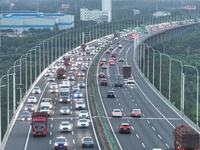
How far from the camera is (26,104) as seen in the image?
78.2 meters

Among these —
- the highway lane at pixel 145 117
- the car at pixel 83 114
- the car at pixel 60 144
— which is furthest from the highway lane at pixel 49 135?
the highway lane at pixel 145 117

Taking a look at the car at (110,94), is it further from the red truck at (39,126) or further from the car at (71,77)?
the red truck at (39,126)

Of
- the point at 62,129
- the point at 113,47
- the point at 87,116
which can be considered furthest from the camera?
the point at 113,47

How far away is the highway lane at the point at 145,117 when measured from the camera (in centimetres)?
5950

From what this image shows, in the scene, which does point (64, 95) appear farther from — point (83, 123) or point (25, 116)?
point (83, 123)

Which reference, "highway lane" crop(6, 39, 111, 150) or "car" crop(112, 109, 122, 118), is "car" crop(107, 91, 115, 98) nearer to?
"highway lane" crop(6, 39, 111, 150)

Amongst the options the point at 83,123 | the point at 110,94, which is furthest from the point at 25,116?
the point at 110,94

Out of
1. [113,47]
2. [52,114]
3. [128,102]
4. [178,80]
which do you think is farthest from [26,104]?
[113,47]

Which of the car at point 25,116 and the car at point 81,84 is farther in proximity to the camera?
the car at point 81,84

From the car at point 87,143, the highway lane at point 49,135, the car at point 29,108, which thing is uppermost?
the car at point 87,143

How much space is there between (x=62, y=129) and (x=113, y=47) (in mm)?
99944

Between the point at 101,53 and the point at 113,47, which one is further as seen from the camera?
the point at 113,47

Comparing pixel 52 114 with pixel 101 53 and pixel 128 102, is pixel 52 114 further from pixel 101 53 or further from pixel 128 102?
pixel 101 53

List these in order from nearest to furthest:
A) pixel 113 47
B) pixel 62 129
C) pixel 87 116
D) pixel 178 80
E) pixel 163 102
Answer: pixel 62 129, pixel 87 116, pixel 163 102, pixel 178 80, pixel 113 47
